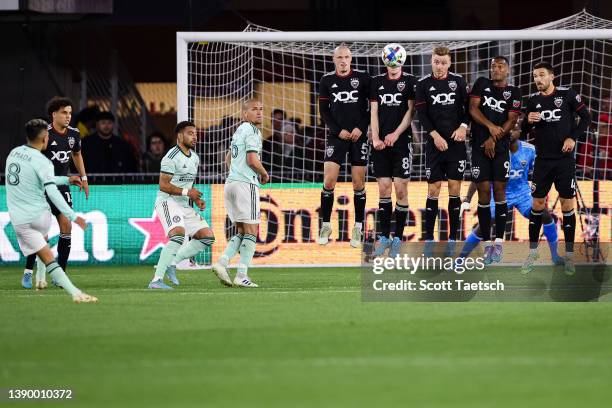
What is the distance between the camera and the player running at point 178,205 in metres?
14.0

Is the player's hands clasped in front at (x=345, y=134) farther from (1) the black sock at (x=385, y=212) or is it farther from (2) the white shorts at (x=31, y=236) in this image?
(2) the white shorts at (x=31, y=236)

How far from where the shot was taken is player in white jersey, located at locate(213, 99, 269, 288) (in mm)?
13812

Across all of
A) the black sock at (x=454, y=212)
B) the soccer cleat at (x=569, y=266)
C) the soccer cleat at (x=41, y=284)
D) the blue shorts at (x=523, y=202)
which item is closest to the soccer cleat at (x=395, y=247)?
the black sock at (x=454, y=212)

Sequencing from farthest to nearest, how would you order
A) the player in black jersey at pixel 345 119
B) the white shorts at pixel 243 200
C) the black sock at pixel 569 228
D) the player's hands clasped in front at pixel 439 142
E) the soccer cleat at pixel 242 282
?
the black sock at pixel 569 228, the player in black jersey at pixel 345 119, the player's hands clasped in front at pixel 439 142, the soccer cleat at pixel 242 282, the white shorts at pixel 243 200

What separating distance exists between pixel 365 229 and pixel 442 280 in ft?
17.4

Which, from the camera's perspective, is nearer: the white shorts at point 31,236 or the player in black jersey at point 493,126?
the white shorts at point 31,236

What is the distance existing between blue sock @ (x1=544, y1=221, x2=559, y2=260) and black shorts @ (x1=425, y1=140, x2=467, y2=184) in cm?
182

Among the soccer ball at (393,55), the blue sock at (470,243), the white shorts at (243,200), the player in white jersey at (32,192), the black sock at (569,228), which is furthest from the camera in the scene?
the blue sock at (470,243)

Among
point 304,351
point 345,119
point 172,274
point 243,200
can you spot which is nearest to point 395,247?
point 345,119

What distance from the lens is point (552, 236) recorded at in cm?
1619

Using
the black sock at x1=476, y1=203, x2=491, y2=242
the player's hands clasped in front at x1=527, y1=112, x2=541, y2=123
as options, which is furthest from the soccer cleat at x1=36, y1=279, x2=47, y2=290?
the player's hands clasped in front at x1=527, y1=112, x2=541, y2=123

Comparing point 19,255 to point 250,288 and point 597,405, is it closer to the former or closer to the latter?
point 250,288

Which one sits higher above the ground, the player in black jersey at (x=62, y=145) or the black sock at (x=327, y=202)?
the player in black jersey at (x=62, y=145)

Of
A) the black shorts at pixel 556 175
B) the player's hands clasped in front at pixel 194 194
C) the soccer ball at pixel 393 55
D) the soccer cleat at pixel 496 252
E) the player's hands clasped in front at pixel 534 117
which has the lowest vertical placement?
the soccer cleat at pixel 496 252
